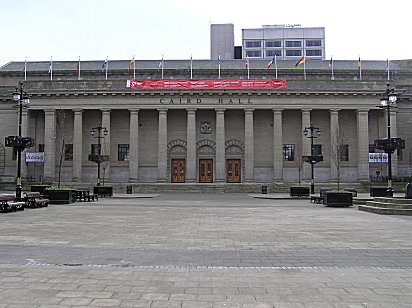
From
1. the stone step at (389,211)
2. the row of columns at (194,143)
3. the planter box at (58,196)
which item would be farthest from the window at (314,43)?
the planter box at (58,196)

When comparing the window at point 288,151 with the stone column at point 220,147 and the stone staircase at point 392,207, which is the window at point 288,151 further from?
the stone staircase at point 392,207

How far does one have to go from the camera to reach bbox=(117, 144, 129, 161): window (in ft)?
154

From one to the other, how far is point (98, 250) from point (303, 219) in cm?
958

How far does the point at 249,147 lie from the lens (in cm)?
4459

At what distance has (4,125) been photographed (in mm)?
48062

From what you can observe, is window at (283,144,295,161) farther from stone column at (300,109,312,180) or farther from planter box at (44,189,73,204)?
planter box at (44,189,73,204)

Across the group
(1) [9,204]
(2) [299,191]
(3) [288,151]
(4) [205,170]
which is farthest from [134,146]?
(1) [9,204]

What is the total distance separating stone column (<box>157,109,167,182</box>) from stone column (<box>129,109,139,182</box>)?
2648mm

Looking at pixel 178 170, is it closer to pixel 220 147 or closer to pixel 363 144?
pixel 220 147

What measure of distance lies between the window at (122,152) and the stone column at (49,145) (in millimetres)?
7679

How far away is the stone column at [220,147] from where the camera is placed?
43.9 metres

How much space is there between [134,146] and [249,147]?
1388 cm

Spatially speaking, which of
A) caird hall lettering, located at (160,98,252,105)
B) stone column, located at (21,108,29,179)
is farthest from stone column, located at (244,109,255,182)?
stone column, located at (21,108,29,179)

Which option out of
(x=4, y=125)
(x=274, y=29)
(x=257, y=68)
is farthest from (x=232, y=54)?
(x=4, y=125)
